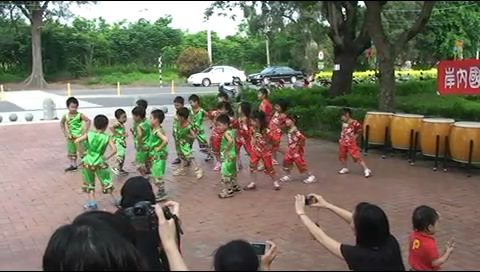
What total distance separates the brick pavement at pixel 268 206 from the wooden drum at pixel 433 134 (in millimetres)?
283

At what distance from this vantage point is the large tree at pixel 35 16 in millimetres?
32125

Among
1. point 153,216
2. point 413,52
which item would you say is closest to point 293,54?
point 413,52

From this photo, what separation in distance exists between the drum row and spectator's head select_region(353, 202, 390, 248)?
20.1ft

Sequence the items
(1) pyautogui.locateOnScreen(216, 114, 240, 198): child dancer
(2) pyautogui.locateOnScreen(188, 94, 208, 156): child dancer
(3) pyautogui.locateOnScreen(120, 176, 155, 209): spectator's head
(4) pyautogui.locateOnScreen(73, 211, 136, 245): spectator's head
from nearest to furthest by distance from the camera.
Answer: (4) pyautogui.locateOnScreen(73, 211, 136, 245): spectator's head → (3) pyautogui.locateOnScreen(120, 176, 155, 209): spectator's head → (1) pyautogui.locateOnScreen(216, 114, 240, 198): child dancer → (2) pyautogui.locateOnScreen(188, 94, 208, 156): child dancer

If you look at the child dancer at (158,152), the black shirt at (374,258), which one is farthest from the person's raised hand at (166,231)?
the child dancer at (158,152)

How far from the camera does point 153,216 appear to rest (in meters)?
2.82

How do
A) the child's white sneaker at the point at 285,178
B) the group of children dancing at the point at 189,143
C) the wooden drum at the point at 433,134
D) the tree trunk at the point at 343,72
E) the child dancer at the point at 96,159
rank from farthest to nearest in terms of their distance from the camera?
1. the tree trunk at the point at 343,72
2. the wooden drum at the point at 433,134
3. the child's white sneaker at the point at 285,178
4. the group of children dancing at the point at 189,143
5. the child dancer at the point at 96,159

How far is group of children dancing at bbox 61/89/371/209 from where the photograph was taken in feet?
22.3

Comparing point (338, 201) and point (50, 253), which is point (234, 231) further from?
point (50, 253)

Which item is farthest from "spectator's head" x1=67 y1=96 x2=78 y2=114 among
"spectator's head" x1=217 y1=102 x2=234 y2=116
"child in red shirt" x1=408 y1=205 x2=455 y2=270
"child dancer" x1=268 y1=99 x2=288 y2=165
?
"child in red shirt" x1=408 y1=205 x2=455 y2=270

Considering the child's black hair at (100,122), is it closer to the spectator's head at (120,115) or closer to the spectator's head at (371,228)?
the spectator's head at (120,115)

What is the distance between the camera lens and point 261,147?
7.78m

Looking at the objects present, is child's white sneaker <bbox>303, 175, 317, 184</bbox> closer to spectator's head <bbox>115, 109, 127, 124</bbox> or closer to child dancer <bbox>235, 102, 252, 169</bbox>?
child dancer <bbox>235, 102, 252, 169</bbox>

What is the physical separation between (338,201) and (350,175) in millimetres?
1564
